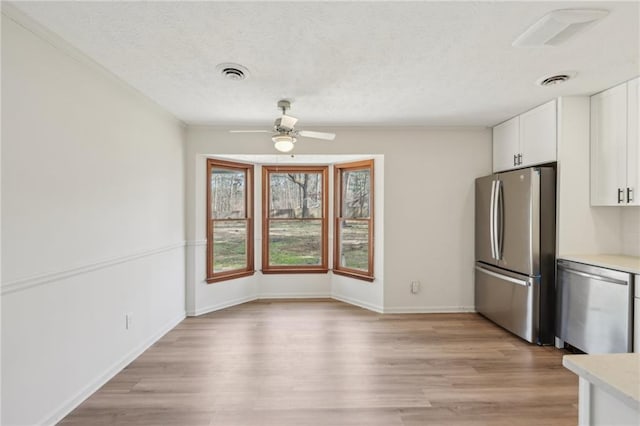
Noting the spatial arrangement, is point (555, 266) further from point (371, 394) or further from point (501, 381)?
point (371, 394)

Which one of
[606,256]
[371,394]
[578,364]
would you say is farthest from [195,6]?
[606,256]

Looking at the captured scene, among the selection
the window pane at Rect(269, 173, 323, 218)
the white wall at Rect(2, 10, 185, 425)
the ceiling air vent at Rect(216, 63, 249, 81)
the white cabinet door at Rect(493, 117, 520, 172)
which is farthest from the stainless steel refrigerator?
the white wall at Rect(2, 10, 185, 425)

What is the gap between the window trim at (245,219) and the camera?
4.37 m

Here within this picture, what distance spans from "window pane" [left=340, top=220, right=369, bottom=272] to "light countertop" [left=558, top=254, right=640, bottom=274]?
7.42 feet

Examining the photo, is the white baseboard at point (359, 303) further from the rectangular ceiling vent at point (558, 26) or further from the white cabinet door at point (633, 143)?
the rectangular ceiling vent at point (558, 26)

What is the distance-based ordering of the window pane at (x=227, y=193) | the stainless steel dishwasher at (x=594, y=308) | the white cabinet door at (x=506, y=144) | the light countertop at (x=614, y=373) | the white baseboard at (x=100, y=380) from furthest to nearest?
the window pane at (x=227, y=193), the white cabinet door at (x=506, y=144), the stainless steel dishwasher at (x=594, y=308), the white baseboard at (x=100, y=380), the light countertop at (x=614, y=373)

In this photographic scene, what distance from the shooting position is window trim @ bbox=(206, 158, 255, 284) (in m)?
4.37

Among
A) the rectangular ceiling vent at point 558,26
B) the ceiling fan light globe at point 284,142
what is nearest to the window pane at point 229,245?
the ceiling fan light globe at point 284,142

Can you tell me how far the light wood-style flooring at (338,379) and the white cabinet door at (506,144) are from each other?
6.36 ft

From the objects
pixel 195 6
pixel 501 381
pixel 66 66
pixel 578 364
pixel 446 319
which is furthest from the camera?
pixel 446 319

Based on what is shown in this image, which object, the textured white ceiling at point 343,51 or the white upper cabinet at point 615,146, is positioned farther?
the white upper cabinet at point 615,146

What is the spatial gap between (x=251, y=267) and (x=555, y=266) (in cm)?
376

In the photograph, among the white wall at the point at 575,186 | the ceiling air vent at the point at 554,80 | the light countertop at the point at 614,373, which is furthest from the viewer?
the white wall at the point at 575,186

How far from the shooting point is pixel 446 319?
4035mm
